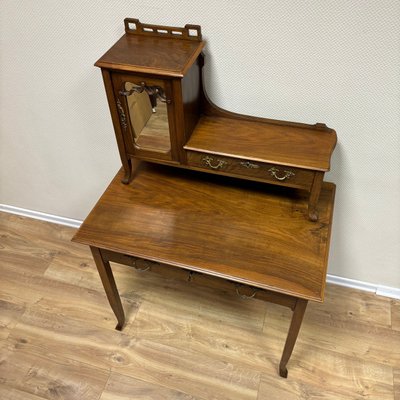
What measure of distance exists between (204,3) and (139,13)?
0.74ft

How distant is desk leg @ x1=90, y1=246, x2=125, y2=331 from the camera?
1.36 m

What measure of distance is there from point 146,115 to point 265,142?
40 cm

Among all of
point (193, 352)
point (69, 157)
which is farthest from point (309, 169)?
point (69, 157)

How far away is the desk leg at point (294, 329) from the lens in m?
1.19

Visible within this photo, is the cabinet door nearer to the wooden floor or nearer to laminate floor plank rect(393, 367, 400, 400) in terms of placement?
the wooden floor

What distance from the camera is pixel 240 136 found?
1.28 m

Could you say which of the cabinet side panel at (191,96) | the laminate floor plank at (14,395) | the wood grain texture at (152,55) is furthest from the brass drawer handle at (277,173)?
the laminate floor plank at (14,395)

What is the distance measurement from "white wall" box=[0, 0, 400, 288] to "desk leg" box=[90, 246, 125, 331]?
57cm

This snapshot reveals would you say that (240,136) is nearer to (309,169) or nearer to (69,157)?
Answer: (309,169)

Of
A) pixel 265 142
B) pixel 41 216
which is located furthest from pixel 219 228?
pixel 41 216

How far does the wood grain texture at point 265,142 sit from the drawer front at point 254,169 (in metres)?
0.02

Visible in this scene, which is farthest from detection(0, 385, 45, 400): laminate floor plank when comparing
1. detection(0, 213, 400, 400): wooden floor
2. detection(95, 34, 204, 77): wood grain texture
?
detection(95, 34, 204, 77): wood grain texture

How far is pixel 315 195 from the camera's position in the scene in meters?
1.20

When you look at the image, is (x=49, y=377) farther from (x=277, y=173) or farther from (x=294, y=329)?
(x=277, y=173)
